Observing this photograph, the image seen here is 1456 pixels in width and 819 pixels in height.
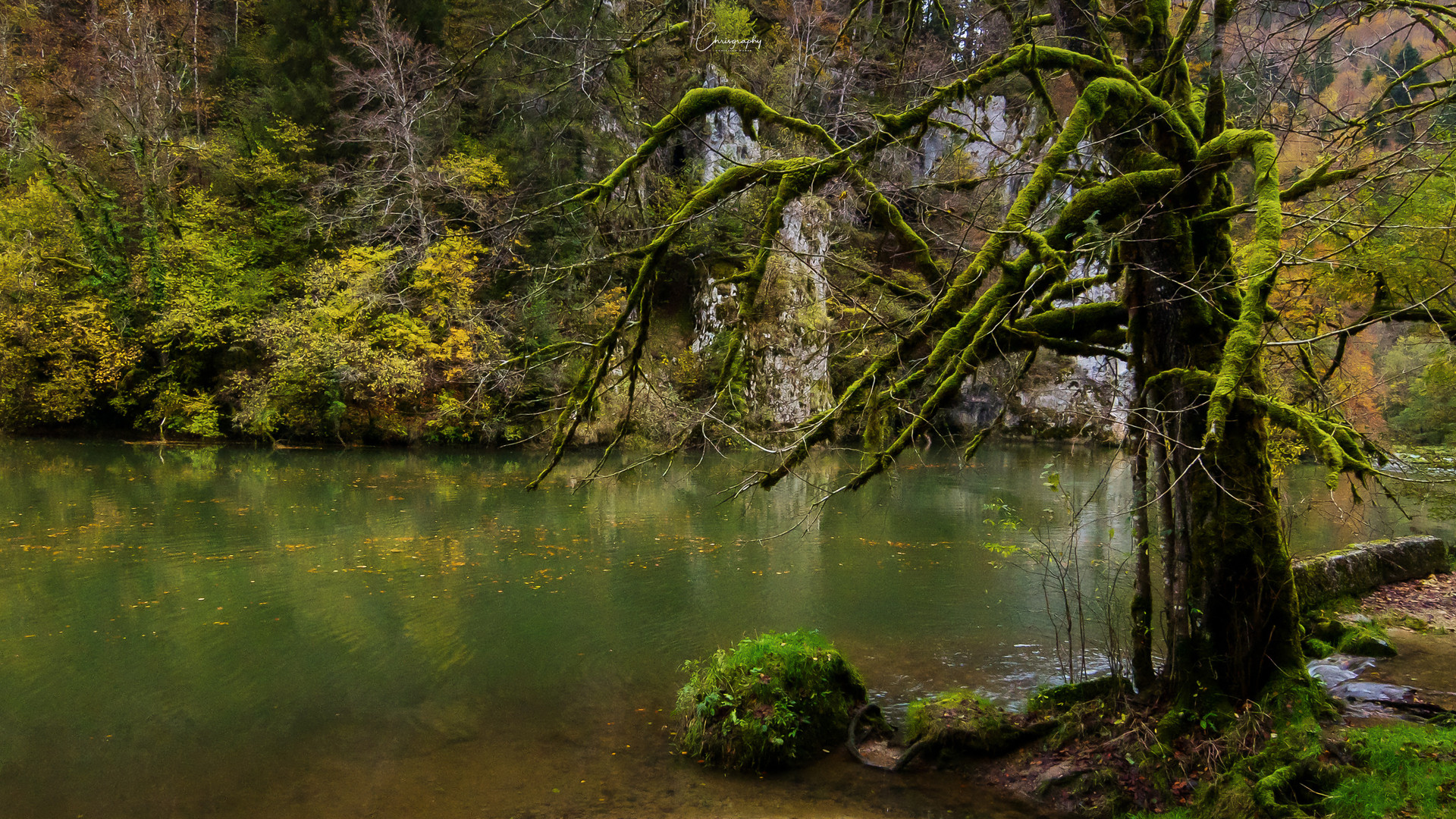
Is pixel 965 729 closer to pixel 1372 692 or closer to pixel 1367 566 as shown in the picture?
pixel 1372 692

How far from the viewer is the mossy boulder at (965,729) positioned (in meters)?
5.09

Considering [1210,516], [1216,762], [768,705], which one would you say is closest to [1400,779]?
[1216,762]

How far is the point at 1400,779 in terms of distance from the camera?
3730 millimetres

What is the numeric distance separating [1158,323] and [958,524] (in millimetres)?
9877

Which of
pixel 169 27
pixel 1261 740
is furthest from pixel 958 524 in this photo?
pixel 169 27

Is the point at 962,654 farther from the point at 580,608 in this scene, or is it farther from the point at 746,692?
the point at 580,608

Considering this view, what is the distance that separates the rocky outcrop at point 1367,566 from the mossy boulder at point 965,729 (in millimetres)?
3929

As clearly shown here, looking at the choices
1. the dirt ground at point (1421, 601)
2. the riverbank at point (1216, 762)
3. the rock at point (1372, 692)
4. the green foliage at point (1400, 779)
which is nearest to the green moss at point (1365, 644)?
the riverbank at point (1216, 762)

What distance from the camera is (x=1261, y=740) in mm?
4156

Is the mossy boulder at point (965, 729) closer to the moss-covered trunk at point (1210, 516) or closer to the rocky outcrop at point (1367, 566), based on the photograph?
the moss-covered trunk at point (1210, 516)

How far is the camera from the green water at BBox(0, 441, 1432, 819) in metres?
4.86

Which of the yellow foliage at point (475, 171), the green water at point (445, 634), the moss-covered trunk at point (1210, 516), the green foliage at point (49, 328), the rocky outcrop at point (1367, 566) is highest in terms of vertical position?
the yellow foliage at point (475, 171)

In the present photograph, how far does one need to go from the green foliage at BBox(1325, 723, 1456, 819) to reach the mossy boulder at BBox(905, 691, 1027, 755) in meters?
1.74

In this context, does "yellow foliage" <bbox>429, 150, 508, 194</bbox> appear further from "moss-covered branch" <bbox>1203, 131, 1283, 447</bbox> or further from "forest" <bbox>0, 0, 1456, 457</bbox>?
"moss-covered branch" <bbox>1203, 131, 1283, 447</bbox>
